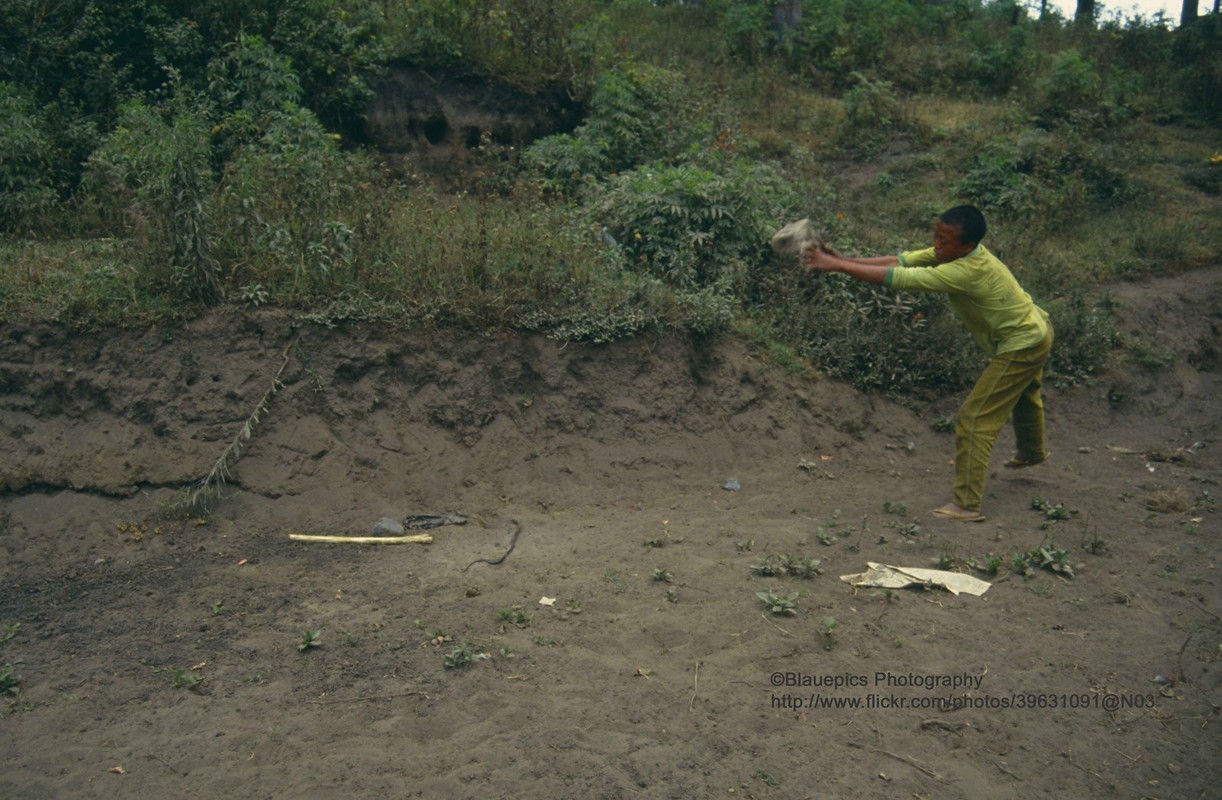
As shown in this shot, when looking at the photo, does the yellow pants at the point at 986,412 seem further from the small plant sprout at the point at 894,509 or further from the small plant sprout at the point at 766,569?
the small plant sprout at the point at 766,569

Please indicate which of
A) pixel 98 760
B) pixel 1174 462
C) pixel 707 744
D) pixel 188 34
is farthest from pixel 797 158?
pixel 98 760

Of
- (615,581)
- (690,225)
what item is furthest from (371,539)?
(690,225)

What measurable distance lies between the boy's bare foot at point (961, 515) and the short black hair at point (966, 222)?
1.79 meters

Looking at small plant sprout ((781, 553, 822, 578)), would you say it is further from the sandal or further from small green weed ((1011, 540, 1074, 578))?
the sandal

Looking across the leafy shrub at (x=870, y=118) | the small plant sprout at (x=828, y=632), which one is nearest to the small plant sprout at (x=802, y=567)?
the small plant sprout at (x=828, y=632)

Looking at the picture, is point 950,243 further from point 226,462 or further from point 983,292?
point 226,462

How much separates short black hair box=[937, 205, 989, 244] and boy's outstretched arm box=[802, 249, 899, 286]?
49 cm

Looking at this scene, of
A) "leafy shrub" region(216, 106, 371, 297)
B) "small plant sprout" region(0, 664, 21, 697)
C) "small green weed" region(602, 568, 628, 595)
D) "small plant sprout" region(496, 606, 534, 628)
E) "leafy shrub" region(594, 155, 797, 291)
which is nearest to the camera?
"small plant sprout" region(0, 664, 21, 697)

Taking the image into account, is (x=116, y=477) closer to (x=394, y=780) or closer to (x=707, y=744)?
(x=394, y=780)

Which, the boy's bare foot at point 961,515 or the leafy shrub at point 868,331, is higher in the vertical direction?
the leafy shrub at point 868,331

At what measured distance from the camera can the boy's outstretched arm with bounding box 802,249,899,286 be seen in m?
6.59

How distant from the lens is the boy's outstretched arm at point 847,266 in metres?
6.59

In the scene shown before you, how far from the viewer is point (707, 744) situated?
4.41 meters

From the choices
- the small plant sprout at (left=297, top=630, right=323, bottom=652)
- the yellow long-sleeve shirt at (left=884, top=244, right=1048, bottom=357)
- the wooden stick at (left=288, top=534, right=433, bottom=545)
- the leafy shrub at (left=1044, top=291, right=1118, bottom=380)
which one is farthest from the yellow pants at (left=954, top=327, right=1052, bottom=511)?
the small plant sprout at (left=297, top=630, right=323, bottom=652)
